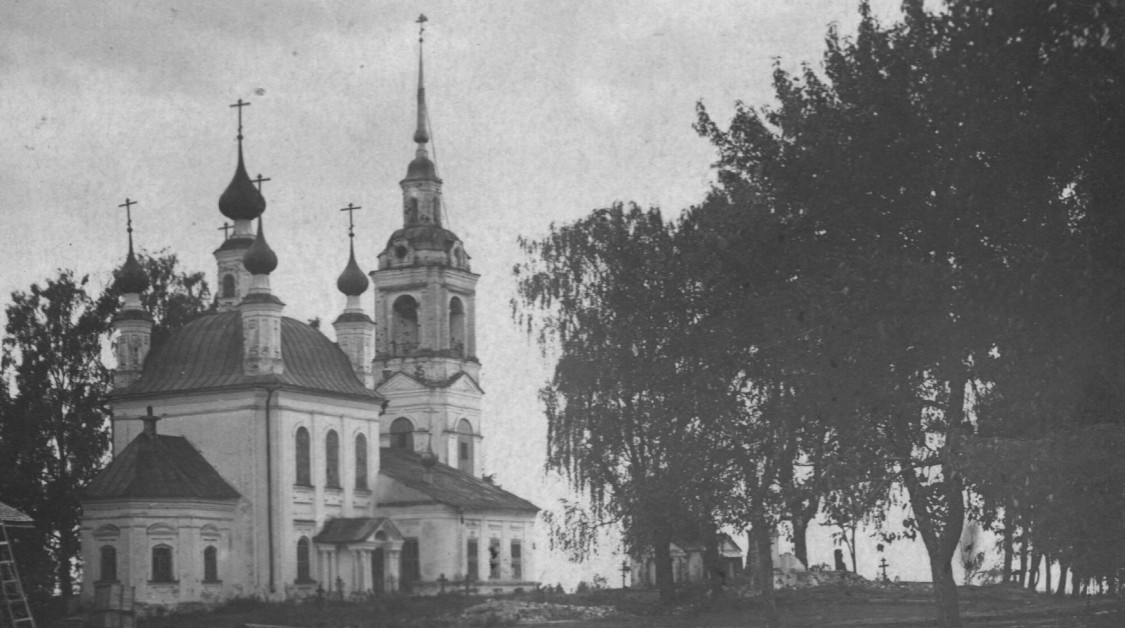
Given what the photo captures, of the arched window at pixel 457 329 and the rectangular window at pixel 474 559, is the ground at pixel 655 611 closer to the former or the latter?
the rectangular window at pixel 474 559

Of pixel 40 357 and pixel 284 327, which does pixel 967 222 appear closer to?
pixel 284 327

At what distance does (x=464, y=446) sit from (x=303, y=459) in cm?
1221

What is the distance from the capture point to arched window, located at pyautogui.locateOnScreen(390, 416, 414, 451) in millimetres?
60250

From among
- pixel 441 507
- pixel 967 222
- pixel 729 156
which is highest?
pixel 729 156

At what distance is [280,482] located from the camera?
47938 mm

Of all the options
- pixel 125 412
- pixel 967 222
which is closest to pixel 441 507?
pixel 125 412

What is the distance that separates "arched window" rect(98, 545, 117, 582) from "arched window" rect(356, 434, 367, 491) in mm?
9493

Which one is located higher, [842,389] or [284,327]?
[284,327]

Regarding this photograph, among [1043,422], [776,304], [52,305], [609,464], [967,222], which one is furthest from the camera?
[52,305]

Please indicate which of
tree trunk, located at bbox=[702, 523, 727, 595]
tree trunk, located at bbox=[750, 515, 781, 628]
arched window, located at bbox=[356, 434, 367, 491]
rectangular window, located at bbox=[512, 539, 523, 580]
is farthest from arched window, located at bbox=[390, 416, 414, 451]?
tree trunk, located at bbox=[750, 515, 781, 628]

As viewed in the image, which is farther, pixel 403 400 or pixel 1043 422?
pixel 403 400

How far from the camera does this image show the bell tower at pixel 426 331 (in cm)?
5962

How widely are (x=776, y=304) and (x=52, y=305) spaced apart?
29604 mm

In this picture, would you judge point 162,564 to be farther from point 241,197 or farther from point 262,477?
point 241,197
